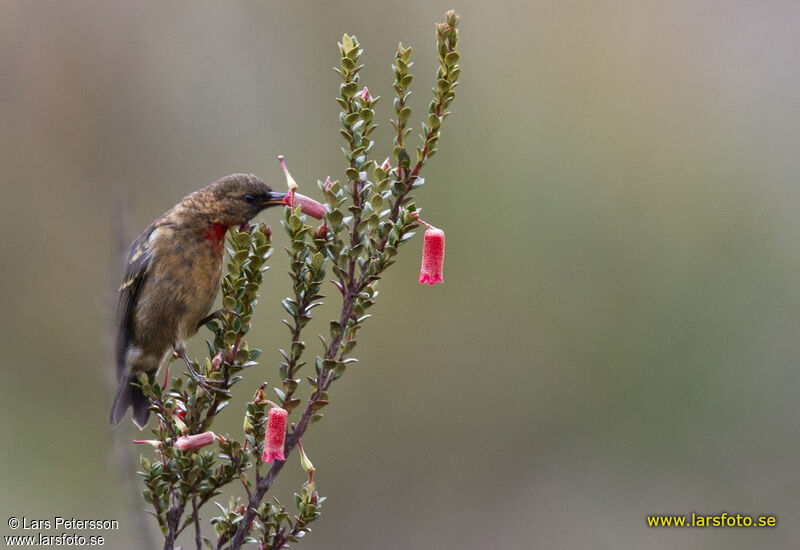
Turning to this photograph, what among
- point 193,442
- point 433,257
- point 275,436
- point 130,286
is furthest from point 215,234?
point 275,436

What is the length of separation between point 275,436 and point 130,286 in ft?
7.23

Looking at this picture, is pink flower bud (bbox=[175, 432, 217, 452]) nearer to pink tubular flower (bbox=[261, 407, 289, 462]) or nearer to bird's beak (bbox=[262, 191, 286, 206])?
pink tubular flower (bbox=[261, 407, 289, 462])

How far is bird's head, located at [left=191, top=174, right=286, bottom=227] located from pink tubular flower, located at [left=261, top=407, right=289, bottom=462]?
1.49 m

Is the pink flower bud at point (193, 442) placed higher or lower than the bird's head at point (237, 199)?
lower

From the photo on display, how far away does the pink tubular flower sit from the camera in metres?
2.91

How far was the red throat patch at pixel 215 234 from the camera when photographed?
4492 millimetres

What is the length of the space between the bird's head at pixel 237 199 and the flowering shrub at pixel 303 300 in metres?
0.98

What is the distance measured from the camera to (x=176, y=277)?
451 centimetres

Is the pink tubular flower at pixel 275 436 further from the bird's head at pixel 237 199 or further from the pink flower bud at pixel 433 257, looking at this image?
the bird's head at pixel 237 199

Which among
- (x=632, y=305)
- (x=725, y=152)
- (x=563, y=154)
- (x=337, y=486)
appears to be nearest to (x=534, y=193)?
(x=563, y=154)

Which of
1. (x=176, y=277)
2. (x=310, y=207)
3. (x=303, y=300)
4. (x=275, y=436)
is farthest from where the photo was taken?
(x=176, y=277)

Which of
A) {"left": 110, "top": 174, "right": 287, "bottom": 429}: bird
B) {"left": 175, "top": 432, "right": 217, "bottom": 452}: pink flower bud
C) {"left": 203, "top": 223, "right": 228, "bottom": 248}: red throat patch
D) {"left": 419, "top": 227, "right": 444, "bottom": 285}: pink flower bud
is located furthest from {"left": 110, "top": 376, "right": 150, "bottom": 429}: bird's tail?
{"left": 419, "top": 227, "right": 444, "bottom": 285}: pink flower bud

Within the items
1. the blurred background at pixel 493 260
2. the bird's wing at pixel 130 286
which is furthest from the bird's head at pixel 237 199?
the blurred background at pixel 493 260

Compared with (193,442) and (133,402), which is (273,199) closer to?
(133,402)
